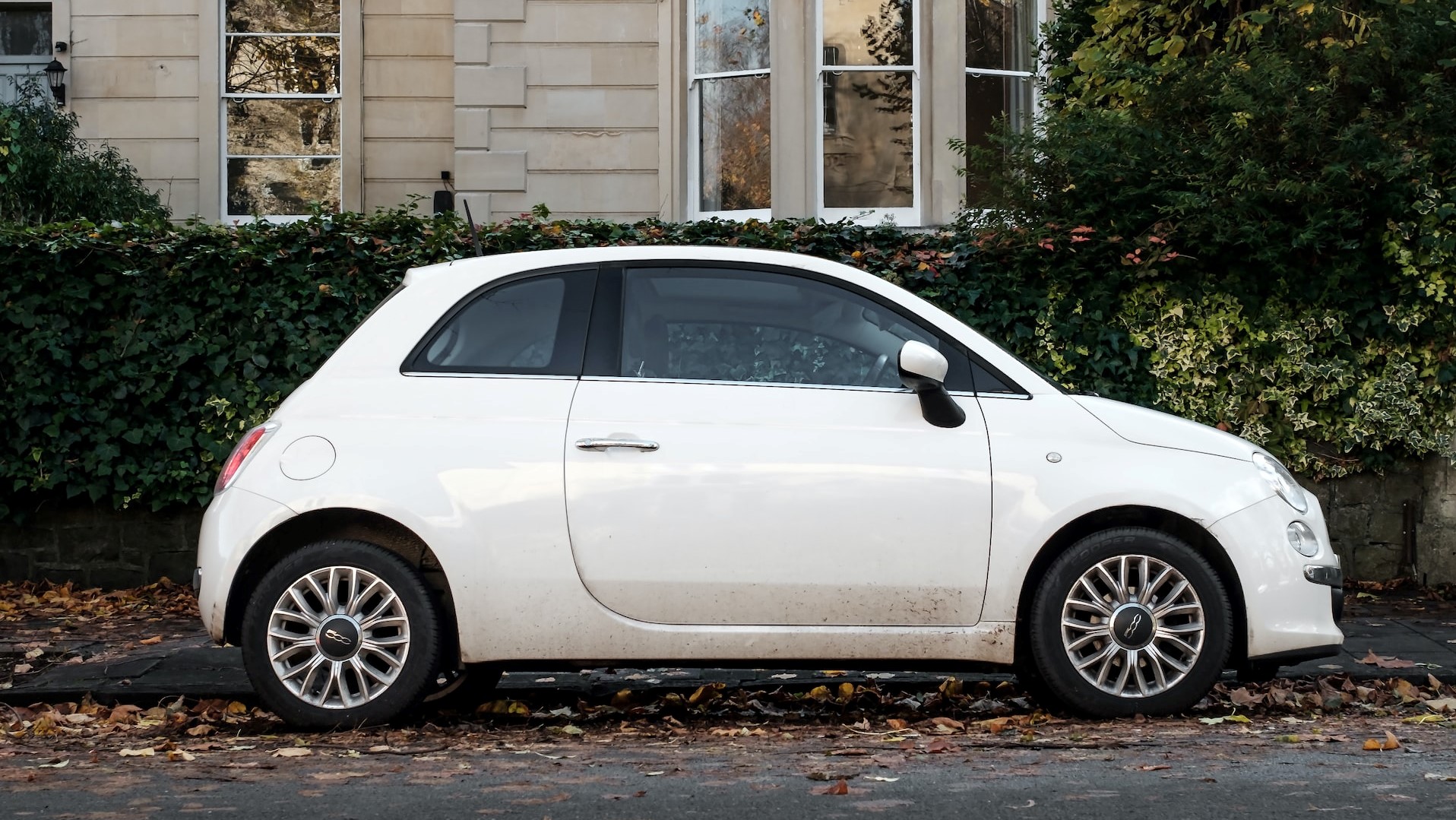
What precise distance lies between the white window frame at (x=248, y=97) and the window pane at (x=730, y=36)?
3159 millimetres

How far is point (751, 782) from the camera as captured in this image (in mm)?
4641

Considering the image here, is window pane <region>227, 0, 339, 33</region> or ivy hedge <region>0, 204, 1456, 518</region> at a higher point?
window pane <region>227, 0, 339, 33</region>

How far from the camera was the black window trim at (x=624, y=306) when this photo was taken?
5.71 m

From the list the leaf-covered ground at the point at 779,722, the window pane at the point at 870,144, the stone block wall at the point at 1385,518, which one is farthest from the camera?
the window pane at the point at 870,144

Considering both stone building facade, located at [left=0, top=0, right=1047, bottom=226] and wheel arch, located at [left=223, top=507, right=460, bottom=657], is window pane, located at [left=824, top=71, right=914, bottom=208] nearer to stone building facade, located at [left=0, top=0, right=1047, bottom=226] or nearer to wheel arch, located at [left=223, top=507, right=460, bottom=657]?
stone building facade, located at [left=0, top=0, right=1047, bottom=226]

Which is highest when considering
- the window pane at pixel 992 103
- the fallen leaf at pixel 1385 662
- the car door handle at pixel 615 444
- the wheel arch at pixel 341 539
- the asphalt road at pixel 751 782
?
the window pane at pixel 992 103

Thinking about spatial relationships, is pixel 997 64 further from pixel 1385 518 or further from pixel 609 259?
pixel 609 259

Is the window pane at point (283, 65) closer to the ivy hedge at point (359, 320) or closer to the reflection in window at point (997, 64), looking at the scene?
the ivy hedge at point (359, 320)

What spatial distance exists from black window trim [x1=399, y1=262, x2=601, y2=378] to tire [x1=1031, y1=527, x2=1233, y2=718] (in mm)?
1833

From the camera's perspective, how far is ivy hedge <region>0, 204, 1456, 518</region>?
9297 mm

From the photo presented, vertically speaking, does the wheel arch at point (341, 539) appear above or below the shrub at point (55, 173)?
below

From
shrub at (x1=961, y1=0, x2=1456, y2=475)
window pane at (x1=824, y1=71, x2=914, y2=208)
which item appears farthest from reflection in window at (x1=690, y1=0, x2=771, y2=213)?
shrub at (x1=961, y1=0, x2=1456, y2=475)

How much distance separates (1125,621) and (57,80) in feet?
37.0

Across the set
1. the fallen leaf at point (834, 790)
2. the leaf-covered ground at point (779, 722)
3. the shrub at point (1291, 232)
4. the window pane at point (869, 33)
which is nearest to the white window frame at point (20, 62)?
the window pane at point (869, 33)
